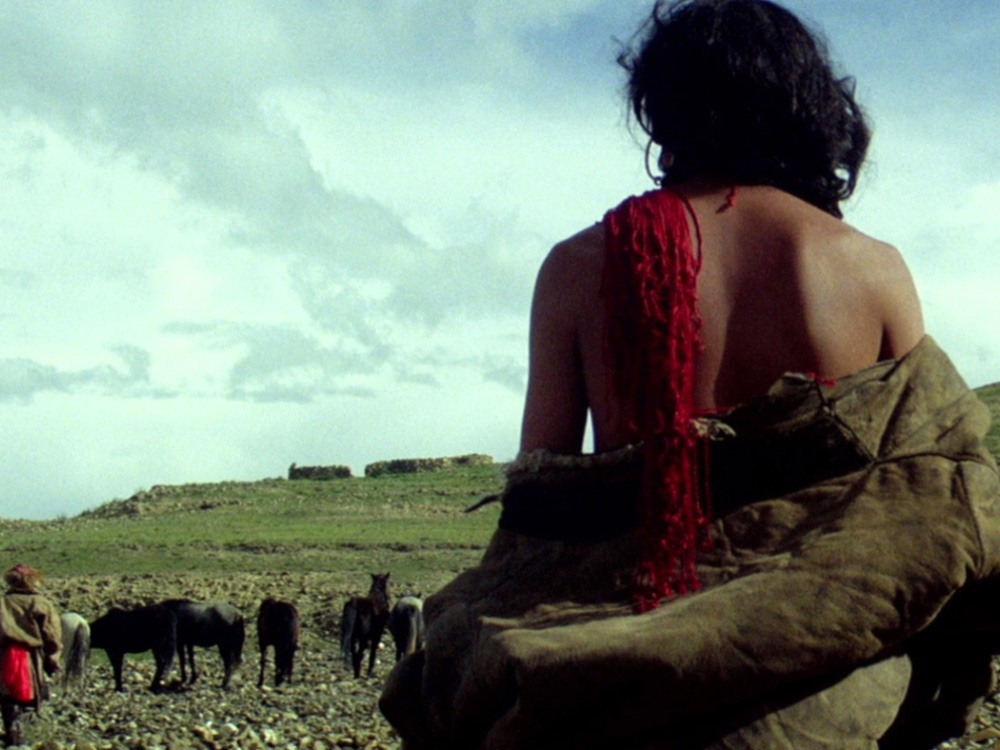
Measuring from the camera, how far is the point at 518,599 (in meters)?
2.59

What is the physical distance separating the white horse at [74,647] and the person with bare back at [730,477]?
1637 centimetres

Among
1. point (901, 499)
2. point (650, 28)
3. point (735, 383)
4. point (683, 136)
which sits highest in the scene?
point (650, 28)

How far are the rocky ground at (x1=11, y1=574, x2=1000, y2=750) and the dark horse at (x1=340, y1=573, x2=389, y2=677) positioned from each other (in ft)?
0.91

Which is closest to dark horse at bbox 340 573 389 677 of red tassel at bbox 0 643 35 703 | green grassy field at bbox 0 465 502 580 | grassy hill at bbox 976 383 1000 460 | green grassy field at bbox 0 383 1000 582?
red tassel at bbox 0 643 35 703

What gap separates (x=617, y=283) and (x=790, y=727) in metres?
0.72

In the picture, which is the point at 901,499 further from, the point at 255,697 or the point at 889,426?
the point at 255,697

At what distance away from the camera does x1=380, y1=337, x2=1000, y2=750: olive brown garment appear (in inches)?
88.8

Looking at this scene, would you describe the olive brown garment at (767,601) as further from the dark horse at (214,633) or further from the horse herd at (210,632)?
the dark horse at (214,633)

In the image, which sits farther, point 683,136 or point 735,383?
point 683,136

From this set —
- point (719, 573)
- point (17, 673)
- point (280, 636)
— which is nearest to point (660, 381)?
point (719, 573)

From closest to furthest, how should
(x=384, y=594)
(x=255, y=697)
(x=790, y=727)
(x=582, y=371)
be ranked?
(x=790, y=727), (x=582, y=371), (x=255, y=697), (x=384, y=594)

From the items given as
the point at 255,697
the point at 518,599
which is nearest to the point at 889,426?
the point at 518,599

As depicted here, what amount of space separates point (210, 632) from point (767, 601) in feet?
57.4

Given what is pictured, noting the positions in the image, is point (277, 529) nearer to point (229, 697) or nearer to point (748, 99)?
point (229, 697)
